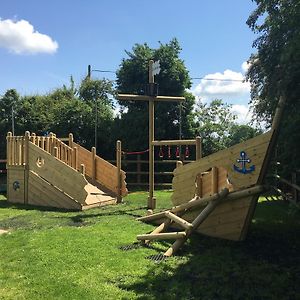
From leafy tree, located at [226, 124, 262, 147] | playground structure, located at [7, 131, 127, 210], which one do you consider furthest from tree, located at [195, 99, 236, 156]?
playground structure, located at [7, 131, 127, 210]

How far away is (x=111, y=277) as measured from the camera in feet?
19.5

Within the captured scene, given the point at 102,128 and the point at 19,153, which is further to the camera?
the point at 102,128

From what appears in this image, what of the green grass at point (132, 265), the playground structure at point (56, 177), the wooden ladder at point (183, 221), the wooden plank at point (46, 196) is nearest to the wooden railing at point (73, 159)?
the playground structure at point (56, 177)

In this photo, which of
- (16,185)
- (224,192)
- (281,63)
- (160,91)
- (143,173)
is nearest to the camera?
(281,63)

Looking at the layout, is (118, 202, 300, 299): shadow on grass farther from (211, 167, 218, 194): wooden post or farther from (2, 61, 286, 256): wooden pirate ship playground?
(211, 167, 218, 194): wooden post

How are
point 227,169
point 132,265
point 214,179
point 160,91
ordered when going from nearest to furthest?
1. point 132,265
2. point 227,169
3. point 214,179
4. point 160,91

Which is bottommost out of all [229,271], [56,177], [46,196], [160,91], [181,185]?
[229,271]

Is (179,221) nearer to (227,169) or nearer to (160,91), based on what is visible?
(227,169)

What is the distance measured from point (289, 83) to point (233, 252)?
325cm

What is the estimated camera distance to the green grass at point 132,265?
5.49 m

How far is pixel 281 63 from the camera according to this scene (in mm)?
5469

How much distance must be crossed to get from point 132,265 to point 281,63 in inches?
137

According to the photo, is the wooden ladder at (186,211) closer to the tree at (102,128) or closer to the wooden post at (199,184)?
the wooden post at (199,184)

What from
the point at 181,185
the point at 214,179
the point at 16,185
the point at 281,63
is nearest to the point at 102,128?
the point at 16,185
